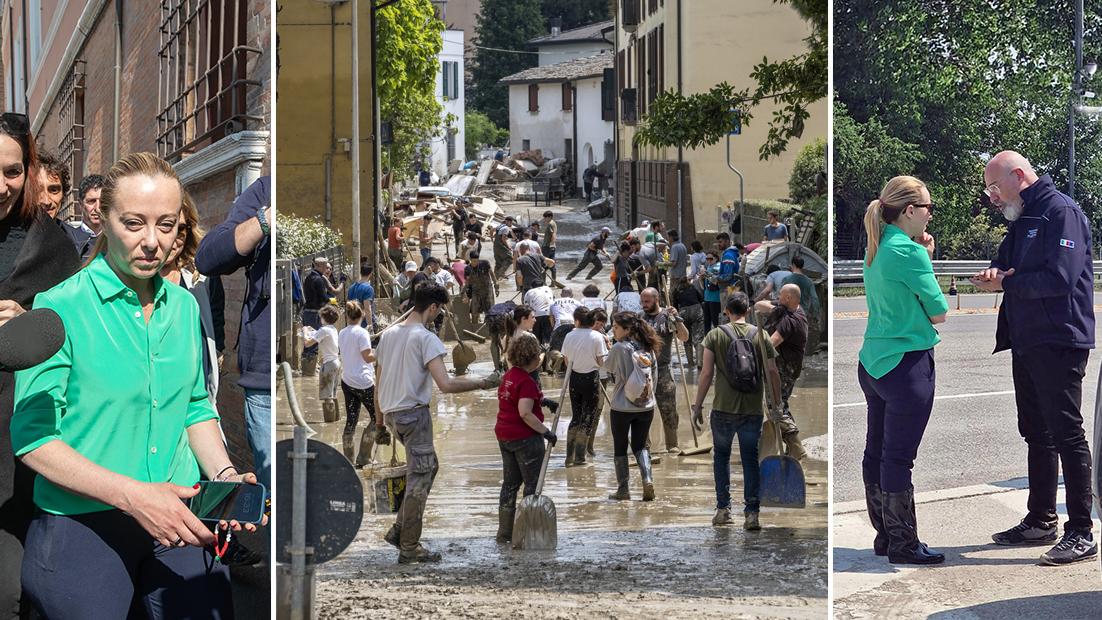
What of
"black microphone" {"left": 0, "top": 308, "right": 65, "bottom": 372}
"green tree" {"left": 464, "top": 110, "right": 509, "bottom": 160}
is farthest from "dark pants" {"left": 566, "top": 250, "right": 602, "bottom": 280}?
"black microphone" {"left": 0, "top": 308, "right": 65, "bottom": 372}

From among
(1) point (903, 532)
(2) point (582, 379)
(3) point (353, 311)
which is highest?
(3) point (353, 311)

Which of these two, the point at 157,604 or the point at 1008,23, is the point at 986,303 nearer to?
the point at 1008,23

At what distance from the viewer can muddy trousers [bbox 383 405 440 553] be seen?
12.0ft

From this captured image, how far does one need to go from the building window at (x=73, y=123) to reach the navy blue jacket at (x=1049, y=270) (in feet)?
18.7

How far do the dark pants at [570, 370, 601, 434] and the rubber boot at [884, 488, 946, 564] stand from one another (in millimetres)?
832

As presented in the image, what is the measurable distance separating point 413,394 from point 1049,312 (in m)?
1.68

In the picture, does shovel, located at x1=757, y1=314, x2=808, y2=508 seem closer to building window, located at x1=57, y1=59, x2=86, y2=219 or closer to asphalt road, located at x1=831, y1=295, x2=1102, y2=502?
asphalt road, located at x1=831, y1=295, x2=1102, y2=502

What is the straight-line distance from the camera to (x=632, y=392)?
11.4 ft

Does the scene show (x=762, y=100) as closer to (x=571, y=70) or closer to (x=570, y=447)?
(x=571, y=70)

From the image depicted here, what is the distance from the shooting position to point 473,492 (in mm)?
3912

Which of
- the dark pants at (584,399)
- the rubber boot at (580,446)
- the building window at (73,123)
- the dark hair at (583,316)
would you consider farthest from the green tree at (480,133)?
the building window at (73,123)

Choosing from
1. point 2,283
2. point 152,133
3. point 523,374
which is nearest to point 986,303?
point 523,374

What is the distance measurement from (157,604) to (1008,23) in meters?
2.68

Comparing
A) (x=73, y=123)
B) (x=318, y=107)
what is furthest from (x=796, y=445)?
(x=73, y=123)
